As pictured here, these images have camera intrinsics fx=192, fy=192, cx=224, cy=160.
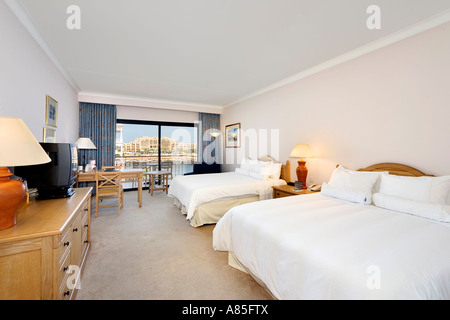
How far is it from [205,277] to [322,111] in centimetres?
295

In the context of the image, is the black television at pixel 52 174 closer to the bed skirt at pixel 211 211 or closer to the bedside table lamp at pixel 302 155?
the bed skirt at pixel 211 211

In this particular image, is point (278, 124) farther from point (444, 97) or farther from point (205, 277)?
point (205, 277)

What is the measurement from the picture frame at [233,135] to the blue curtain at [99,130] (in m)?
3.13

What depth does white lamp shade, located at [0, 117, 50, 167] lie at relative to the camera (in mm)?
1150

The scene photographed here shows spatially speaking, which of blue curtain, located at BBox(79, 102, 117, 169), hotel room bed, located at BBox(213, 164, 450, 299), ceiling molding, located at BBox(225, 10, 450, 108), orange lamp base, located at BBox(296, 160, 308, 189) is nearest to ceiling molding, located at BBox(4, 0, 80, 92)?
blue curtain, located at BBox(79, 102, 117, 169)

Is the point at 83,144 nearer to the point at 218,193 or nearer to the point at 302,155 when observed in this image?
the point at 218,193

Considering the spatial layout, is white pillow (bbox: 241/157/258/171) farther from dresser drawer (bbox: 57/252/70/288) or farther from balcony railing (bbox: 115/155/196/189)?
dresser drawer (bbox: 57/252/70/288)

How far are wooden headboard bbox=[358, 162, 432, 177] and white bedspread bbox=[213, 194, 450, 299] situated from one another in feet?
2.00

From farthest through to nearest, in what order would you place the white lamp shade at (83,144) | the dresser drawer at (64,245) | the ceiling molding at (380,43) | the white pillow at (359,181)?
the white lamp shade at (83,144) < the white pillow at (359,181) < the ceiling molding at (380,43) < the dresser drawer at (64,245)

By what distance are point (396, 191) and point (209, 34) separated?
2.74 m

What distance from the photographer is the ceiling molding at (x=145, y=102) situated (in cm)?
472

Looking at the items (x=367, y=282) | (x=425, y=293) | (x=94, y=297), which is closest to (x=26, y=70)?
(x=94, y=297)

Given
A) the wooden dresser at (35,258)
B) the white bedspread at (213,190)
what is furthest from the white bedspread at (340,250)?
the wooden dresser at (35,258)
